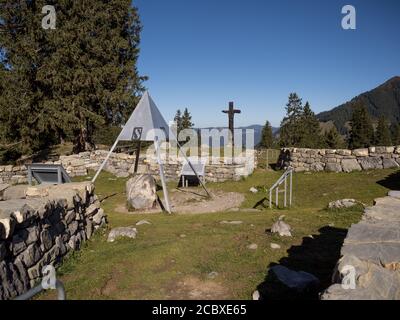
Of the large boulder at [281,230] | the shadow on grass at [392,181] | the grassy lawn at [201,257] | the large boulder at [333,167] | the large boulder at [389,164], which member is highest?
the large boulder at [389,164]

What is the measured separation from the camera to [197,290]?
218 inches

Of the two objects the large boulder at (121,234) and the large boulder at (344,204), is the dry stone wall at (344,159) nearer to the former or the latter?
the large boulder at (344,204)

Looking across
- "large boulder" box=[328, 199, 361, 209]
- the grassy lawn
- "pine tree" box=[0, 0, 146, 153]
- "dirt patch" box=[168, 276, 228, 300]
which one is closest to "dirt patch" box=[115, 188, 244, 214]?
the grassy lawn

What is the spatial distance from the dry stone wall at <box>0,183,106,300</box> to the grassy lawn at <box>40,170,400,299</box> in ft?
1.22

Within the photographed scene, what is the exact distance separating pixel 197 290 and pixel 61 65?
2024cm

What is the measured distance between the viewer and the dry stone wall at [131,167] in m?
19.0

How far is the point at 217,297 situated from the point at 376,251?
2.42 metres

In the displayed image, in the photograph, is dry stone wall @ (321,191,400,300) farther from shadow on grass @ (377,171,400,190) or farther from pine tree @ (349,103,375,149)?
pine tree @ (349,103,375,149)

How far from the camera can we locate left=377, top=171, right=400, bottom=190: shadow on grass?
14.5m

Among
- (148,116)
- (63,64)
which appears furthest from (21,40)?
(148,116)

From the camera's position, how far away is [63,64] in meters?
22.1

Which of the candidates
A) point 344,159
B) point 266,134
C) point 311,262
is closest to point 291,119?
point 266,134

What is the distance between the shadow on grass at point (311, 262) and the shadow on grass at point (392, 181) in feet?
23.6

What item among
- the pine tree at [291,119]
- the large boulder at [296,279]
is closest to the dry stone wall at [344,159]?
the large boulder at [296,279]
